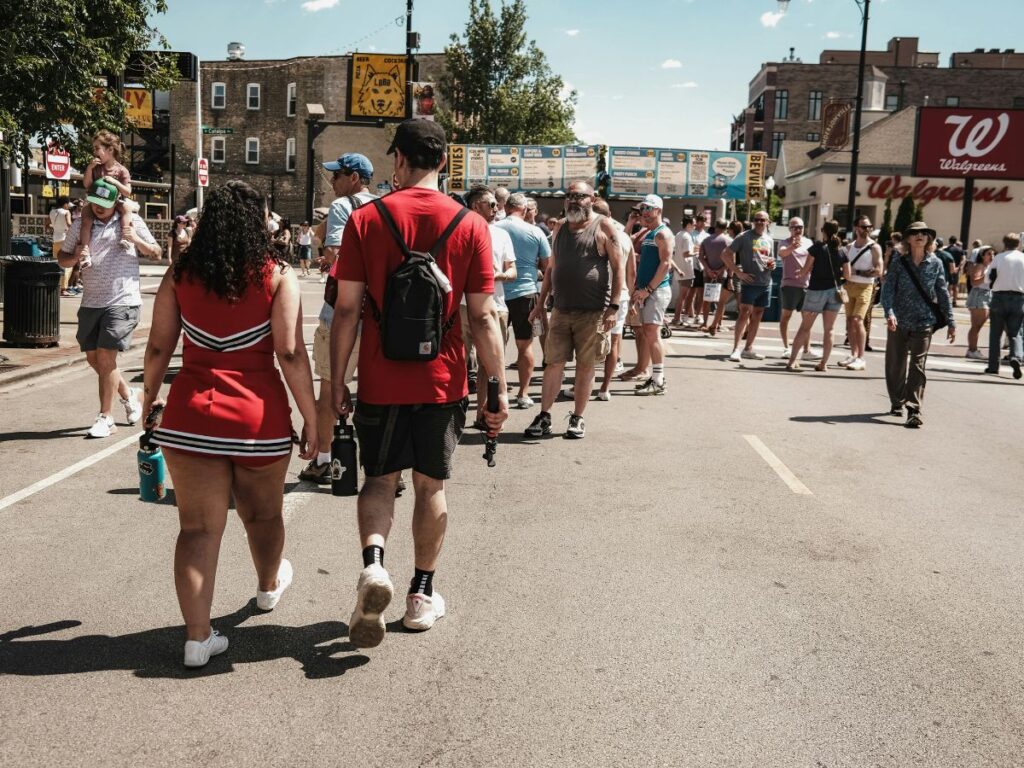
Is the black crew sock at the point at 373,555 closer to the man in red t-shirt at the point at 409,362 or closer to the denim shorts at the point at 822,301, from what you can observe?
the man in red t-shirt at the point at 409,362

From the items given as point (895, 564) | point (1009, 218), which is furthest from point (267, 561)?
point (1009, 218)

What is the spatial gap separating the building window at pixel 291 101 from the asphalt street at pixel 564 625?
53118 mm

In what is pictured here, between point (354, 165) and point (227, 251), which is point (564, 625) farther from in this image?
point (354, 165)

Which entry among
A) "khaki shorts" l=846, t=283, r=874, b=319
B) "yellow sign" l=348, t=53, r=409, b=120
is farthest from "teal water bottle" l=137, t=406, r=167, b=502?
"yellow sign" l=348, t=53, r=409, b=120

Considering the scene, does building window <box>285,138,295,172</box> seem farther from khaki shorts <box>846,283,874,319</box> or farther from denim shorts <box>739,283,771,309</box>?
khaki shorts <box>846,283,874,319</box>

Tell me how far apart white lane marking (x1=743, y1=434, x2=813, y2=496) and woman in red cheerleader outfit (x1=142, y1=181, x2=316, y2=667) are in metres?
4.17

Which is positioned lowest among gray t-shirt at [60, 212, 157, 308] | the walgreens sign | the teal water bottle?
the teal water bottle

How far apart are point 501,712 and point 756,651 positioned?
1.17m

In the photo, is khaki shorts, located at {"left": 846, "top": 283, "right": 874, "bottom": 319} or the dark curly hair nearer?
the dark curly hair

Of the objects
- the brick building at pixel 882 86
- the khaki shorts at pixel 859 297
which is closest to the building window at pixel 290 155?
the brick building at pixel 882 86

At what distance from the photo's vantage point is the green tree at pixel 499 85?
5256 cm

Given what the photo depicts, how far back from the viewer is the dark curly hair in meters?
3.75

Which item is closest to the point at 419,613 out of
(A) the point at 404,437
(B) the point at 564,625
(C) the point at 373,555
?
(C) the point at 373,555

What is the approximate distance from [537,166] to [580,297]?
28058mm
